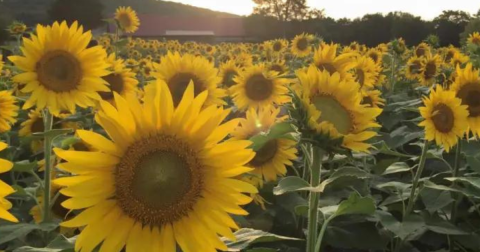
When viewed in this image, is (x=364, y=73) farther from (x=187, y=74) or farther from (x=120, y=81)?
(x=120, y=81)

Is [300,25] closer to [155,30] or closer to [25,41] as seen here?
[155,30]

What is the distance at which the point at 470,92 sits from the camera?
4.23m

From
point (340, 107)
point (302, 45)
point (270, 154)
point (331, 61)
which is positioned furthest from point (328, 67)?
point (302, 45)

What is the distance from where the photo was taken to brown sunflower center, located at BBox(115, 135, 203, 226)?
5.96 ft

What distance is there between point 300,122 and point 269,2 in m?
36.4

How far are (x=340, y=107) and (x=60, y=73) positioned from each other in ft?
6.68

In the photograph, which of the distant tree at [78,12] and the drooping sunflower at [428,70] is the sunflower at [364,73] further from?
the distant tree at [78,12]

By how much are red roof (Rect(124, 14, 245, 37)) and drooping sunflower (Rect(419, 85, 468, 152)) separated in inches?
1779

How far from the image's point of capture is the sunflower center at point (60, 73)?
389cm

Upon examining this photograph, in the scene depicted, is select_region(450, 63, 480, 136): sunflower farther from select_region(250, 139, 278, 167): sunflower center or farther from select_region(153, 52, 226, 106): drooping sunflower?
select_region(153, 52, 226, 106): drooping sunflower

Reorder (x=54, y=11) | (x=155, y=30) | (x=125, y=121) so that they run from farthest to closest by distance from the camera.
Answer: (x=155, y=30) < (x=54, y=11) < (x=125, y=121)

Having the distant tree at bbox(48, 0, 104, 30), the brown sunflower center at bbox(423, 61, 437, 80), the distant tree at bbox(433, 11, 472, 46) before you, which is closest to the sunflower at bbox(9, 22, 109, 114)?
the brown sunflower center at bbox(423, 61, 437, 80)

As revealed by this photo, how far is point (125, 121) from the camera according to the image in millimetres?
1763

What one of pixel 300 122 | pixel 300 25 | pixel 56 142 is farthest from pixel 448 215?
pixel 300 25
